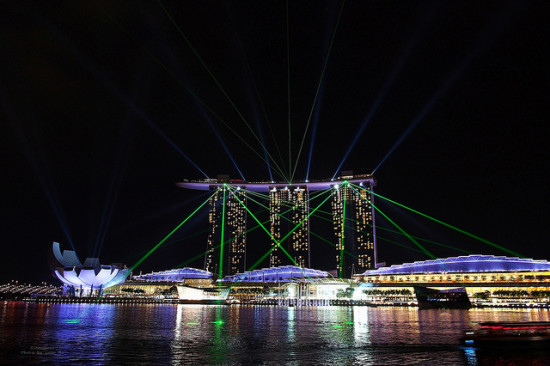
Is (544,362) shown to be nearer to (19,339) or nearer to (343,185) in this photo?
(19,339)

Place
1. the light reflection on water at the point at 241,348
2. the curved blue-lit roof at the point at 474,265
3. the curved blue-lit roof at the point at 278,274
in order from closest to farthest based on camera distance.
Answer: the light reflection on water at the point at 241,348 → the curved blue-lit roof at the point at 474,265 → the curved blue-lit roof at the point at 278,274

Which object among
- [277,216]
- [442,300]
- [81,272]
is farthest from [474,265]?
[81,272]

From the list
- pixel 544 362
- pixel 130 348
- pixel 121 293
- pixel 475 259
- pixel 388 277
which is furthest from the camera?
pixel 121 293

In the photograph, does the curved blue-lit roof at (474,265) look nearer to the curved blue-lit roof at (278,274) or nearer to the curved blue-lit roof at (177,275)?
the curved blue-lit roof at (278,274)

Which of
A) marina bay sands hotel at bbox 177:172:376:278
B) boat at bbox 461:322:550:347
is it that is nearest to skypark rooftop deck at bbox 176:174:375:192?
marina bay sands hotel at bbox 177:172:376:278

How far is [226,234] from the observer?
135m

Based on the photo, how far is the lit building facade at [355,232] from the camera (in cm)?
11862

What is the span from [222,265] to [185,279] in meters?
12.4

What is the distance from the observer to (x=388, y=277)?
10638 cm

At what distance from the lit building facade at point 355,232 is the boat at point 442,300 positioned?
131 feet

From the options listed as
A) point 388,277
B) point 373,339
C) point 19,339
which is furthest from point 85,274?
point 373,339

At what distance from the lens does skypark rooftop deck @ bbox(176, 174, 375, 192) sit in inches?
4825

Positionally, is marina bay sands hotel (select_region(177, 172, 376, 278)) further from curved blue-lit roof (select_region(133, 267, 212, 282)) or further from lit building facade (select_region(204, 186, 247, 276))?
curved blue-lit roof (select_region(133, 267, 212, 282))

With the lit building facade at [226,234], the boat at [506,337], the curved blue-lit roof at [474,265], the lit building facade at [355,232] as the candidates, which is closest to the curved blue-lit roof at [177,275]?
the lit building facade at [226,234]
